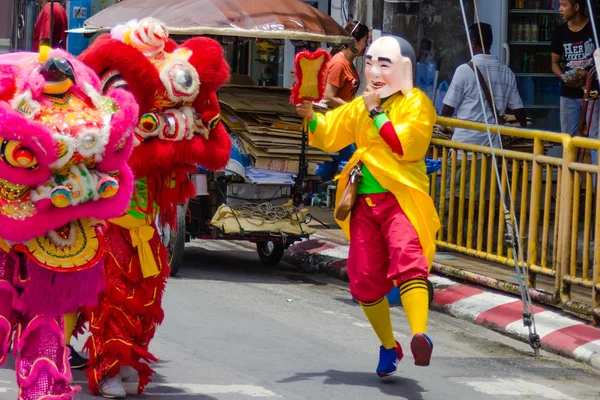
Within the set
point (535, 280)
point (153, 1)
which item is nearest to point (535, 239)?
point (535, 280)

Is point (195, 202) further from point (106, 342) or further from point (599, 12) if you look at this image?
point (599, 12)

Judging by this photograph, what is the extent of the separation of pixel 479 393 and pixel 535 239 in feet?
8.19

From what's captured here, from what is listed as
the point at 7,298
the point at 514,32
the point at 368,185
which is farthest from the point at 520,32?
the point at 7,298

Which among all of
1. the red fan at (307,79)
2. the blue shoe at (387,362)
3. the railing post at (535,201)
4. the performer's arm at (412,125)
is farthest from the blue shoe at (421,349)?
the railing post at (535,201)

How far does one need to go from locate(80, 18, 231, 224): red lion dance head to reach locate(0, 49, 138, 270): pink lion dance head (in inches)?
38.5

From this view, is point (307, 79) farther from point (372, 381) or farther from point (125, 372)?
point (125, 372)

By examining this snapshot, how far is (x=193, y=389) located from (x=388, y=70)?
201 cm

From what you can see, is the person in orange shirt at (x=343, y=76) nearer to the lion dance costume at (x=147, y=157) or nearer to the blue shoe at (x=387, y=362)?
the blue shoe at (x=387, y=362)

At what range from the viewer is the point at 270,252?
10656 mm

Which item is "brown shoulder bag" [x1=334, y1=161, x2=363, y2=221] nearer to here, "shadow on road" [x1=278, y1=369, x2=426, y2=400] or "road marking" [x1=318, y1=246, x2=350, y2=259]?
"shadow on road" [x1=278, y1=369, x2=426, y2=400]

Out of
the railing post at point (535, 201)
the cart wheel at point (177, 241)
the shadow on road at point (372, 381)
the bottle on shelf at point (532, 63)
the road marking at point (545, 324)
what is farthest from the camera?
the bottle on shelf at point (532, 63)

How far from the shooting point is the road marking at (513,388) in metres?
6.64

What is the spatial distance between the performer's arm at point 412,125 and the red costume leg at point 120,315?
4.75 feet

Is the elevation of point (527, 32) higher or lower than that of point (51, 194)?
higher
